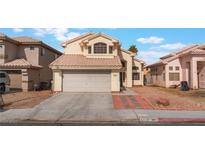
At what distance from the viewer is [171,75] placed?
1242 inches

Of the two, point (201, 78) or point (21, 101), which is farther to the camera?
Result: point (201, 78)

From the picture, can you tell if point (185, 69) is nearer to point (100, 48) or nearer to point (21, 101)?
point (100, 48)

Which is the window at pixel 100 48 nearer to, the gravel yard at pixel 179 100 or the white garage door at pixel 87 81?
the white garage door at pixel 87 81

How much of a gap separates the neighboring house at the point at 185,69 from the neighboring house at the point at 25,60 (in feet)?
55.0

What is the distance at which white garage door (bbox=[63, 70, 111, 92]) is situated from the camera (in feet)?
78.5

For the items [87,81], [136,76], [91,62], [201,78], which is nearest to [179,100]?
[87,81]

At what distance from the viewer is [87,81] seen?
24.0 meters

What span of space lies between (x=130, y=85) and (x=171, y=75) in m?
5.77

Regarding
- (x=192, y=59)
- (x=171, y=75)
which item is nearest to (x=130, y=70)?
(x=171, y=75)

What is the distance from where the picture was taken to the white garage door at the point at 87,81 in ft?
78.5

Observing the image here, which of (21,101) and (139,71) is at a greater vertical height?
(139,71)

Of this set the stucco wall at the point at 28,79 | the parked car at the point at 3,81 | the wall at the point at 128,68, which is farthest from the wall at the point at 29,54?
the wall at the point at 128,68

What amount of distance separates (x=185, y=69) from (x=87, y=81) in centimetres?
1393

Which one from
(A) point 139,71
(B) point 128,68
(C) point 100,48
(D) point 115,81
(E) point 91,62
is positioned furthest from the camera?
(A) point 139,71
